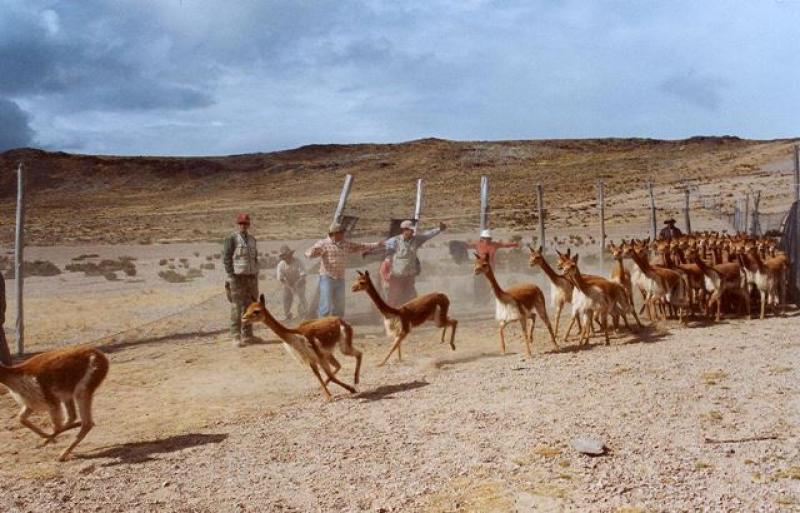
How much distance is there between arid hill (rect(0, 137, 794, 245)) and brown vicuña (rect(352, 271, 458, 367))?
35.0m

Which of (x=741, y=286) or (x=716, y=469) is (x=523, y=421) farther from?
(x=741, y=286)

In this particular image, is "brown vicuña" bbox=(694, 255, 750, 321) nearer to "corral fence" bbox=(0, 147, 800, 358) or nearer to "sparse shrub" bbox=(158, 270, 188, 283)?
"corral fence" bbox=(0, 147, 800, 358)

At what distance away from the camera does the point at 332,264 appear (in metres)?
12.7

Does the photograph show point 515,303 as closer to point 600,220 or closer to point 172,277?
point 600,220

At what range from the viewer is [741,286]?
12.3 meters

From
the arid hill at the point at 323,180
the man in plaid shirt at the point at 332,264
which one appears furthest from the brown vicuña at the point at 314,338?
the arid hill at the point at 323,180

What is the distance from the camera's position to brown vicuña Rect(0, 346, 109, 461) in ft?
23.1

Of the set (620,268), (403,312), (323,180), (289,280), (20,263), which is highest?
(323,180)

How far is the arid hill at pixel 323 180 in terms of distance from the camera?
59906 millimetres

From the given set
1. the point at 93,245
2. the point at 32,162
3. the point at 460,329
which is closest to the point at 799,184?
the point at 460,329

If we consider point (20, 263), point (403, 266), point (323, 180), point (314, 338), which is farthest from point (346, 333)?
point (323, 180)

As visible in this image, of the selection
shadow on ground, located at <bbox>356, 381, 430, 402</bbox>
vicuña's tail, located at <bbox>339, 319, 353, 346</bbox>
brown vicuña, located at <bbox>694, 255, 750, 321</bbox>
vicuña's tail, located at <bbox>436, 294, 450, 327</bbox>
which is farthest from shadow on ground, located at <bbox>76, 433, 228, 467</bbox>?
brown vicuña, located at <bbox>694, 255, 750, 321</bbox>

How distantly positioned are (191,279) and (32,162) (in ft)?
305

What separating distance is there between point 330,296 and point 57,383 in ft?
20.1
